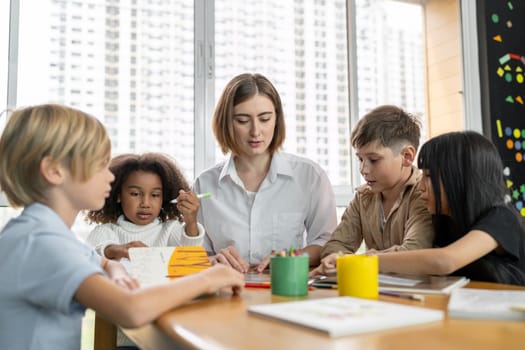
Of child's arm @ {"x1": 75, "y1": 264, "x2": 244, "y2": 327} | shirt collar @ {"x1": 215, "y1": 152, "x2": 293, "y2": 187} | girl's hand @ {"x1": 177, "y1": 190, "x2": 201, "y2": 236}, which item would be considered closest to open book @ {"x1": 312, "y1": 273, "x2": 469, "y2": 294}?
child's arm @ {"x1": 75, "y1": 264, "x2": 244, "y2": 327}

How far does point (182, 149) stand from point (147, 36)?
24.4 inches

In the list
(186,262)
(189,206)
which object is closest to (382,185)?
(189,206)

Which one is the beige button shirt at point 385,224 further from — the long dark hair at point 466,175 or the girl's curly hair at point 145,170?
the girl's curly hair at point 145,170

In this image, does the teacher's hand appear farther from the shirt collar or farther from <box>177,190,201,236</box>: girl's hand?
the shirt collar

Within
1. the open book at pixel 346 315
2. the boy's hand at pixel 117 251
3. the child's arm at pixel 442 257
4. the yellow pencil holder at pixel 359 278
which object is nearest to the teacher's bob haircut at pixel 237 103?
the boy's hand at pixel 117 251

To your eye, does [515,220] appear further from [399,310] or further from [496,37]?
[496,37]

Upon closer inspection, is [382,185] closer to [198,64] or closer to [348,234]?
[348,234]

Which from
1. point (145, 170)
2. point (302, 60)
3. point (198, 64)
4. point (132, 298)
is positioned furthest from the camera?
point (302, 60)

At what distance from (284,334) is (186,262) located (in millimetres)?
599

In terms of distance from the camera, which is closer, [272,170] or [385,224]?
[385,224]

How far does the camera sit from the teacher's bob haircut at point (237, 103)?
1.86 meters

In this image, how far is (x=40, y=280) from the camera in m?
0.84

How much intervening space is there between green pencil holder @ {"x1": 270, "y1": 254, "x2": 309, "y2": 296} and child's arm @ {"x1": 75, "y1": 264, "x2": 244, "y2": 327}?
0.56ft

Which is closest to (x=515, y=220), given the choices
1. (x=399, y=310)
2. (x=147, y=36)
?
(x=399, y=310)
